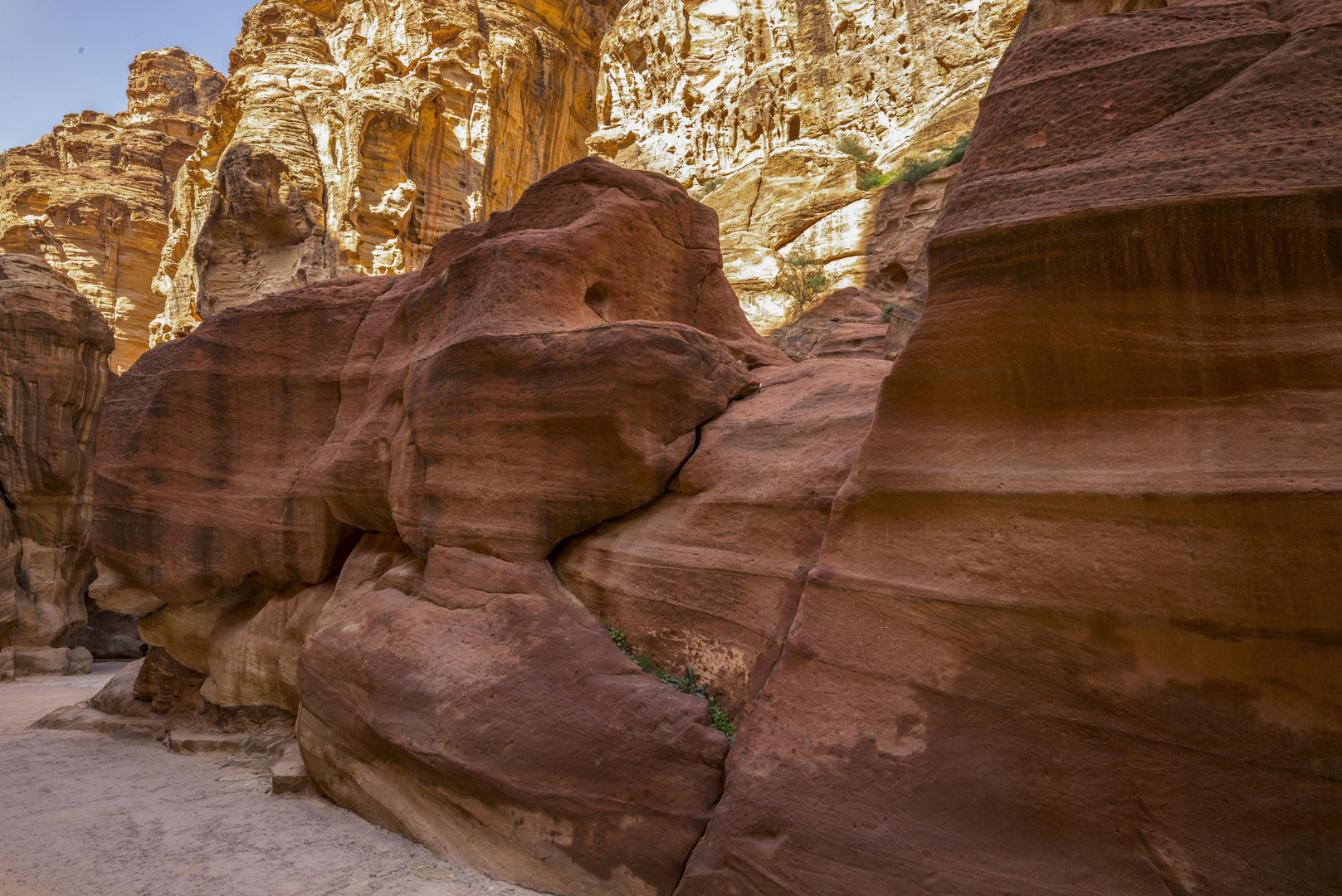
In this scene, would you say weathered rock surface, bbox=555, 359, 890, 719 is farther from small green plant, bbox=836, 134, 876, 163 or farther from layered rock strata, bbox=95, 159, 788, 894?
small green plant, bbox=836, 134, 876, 163

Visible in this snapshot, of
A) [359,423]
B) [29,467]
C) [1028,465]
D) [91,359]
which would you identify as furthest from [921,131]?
[29,467]

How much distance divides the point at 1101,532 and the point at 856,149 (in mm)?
20166

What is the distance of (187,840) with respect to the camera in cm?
504

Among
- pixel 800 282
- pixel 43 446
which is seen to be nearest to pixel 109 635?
pixel 43 446

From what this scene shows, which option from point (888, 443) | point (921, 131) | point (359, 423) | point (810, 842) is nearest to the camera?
point (810, 842)

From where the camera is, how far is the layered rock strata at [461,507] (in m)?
4.18

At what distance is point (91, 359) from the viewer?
1762 cm

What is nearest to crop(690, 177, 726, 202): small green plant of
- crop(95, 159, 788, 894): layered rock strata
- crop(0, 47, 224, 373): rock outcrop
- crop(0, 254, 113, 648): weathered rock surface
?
crop(0, 254, 113, 648): weathered rock surface

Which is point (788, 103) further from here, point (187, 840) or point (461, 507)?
point (187, 840)

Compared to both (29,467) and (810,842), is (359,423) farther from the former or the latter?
(29,467)

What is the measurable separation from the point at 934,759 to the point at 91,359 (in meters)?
20.8

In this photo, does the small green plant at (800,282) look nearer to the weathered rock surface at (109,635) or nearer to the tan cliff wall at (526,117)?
the tan cliff wall at (526,117)

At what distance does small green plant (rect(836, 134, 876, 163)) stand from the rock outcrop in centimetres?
3114

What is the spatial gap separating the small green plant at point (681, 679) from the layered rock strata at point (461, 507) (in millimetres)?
112
